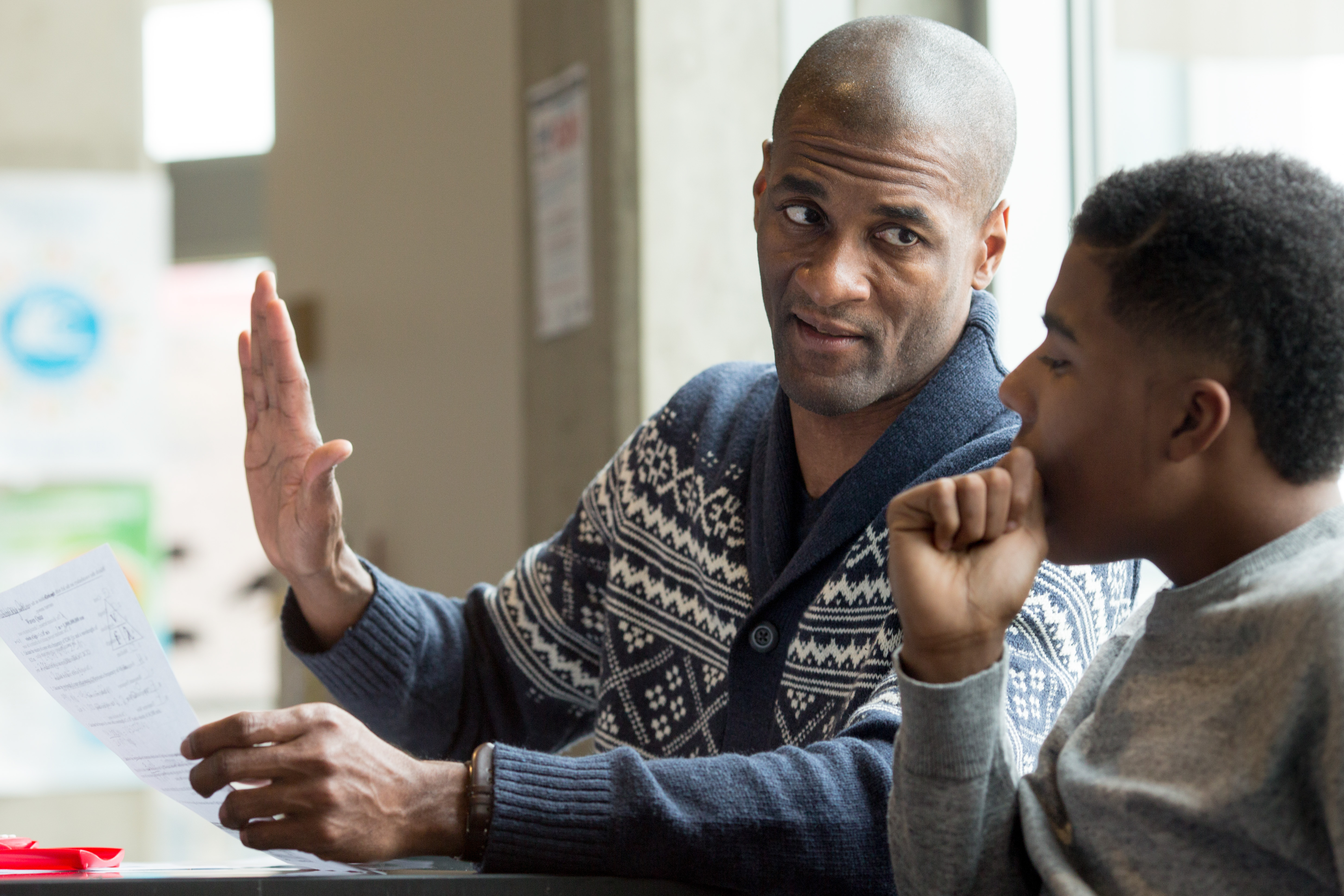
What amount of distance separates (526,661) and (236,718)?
0.61 metres

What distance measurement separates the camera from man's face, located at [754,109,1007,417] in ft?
4.09

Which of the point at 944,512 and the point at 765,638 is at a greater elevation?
the point at 944,512

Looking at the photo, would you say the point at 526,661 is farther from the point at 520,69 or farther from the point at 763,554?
the point at 520,69

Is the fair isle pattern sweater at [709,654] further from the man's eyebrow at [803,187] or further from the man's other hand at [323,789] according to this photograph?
the man's eyebrow at [803,187]

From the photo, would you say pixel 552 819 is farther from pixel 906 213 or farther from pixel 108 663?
pixel 906 213

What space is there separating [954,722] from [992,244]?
656 millimetres

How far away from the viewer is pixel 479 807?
3.22 feet

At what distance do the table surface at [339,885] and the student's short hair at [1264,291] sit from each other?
18.2 inches

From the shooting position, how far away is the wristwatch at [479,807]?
0.98 m

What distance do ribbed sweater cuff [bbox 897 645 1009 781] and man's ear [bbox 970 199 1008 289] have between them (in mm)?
593

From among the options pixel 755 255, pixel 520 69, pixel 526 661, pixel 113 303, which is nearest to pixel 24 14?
pixel 113 303

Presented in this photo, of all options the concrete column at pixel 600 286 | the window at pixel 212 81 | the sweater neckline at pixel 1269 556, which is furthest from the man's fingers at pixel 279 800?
the window at pixel 212 81

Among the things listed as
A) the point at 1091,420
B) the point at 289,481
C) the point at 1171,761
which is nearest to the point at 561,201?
the point at 289,481

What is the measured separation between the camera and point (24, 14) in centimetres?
446
